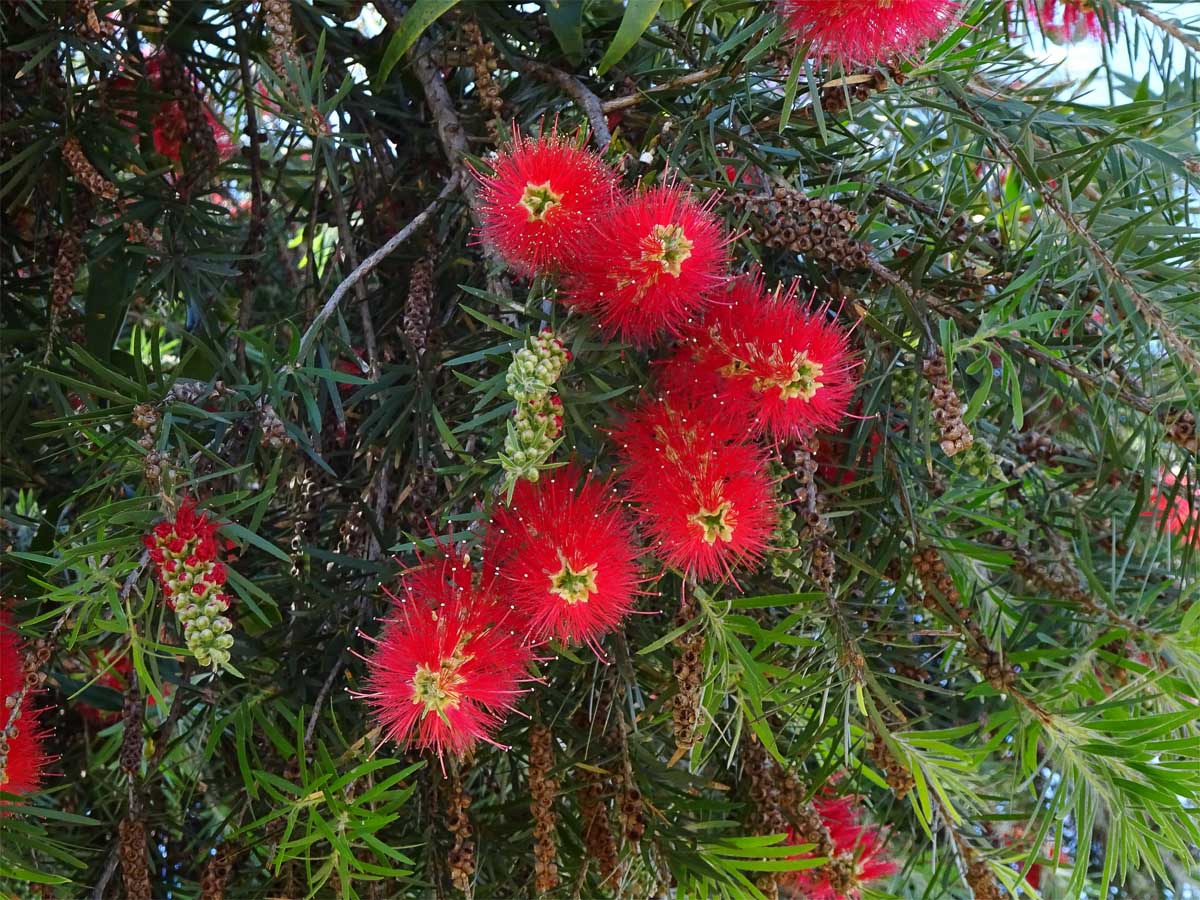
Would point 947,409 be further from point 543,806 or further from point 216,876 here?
point 216,876

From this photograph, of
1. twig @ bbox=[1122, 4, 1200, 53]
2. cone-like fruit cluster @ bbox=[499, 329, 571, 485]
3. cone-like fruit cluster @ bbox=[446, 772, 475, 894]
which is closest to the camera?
cone-like fruit cluster @ bbox=[499, 329, 571, 485]

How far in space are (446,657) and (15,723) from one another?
0.21 m

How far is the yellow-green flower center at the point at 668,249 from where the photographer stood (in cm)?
44

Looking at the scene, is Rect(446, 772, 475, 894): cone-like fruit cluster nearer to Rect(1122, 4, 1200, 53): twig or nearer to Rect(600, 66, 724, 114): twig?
Rect(600, 66, 724, 114): twig

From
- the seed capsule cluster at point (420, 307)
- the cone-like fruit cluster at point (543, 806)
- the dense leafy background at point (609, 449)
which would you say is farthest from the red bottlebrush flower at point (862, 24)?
the cone-like fruit cluster at point (543, 806)

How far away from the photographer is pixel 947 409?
461mm

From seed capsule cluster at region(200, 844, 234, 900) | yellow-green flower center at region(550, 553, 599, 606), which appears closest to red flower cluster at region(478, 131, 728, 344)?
yellow-green flower center at region(550, 553, 599, 606)

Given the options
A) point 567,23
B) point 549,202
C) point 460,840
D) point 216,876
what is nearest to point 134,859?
point 216,876

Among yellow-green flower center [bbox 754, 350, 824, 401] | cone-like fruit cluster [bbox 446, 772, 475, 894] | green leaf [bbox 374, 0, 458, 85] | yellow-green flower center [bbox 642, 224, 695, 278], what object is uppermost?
green leaf [bbox 374, 0, 458, 85]

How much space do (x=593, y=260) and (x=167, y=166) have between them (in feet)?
1.41

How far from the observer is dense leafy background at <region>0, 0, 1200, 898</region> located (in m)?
0.52

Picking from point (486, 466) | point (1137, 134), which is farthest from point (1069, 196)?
point (486, 466)

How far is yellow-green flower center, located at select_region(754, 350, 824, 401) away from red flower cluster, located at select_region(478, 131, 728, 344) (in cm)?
5

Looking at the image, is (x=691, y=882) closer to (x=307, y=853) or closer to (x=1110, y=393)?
(x=307, y=853)
